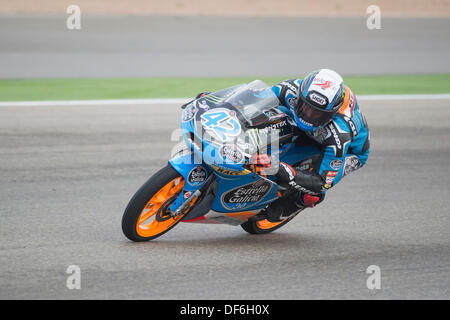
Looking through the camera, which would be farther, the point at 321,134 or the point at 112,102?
the point at 112,102

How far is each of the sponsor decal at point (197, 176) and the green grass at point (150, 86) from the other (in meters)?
6.69

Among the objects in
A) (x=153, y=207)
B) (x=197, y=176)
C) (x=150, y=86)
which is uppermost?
(x=197, y=176)

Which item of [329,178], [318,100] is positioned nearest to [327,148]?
[329,178]

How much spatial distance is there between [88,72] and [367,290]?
10.2m

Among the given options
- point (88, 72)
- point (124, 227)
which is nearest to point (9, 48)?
point (88, 72)

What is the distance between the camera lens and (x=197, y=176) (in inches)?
188

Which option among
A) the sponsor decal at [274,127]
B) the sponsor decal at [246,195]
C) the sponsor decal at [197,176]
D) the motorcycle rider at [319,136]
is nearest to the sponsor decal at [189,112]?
the motorcycle rider at [319,136]

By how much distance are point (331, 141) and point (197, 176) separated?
1020 mm

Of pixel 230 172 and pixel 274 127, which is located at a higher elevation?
pixel 274 127

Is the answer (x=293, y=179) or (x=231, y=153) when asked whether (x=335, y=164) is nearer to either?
(x=293, y=179)

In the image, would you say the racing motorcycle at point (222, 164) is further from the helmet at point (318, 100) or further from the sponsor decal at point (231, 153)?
the helmet at point (318, 100)

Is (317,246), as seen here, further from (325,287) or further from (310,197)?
(325,287)

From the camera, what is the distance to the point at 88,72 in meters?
13.5

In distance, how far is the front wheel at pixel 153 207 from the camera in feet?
15.5
